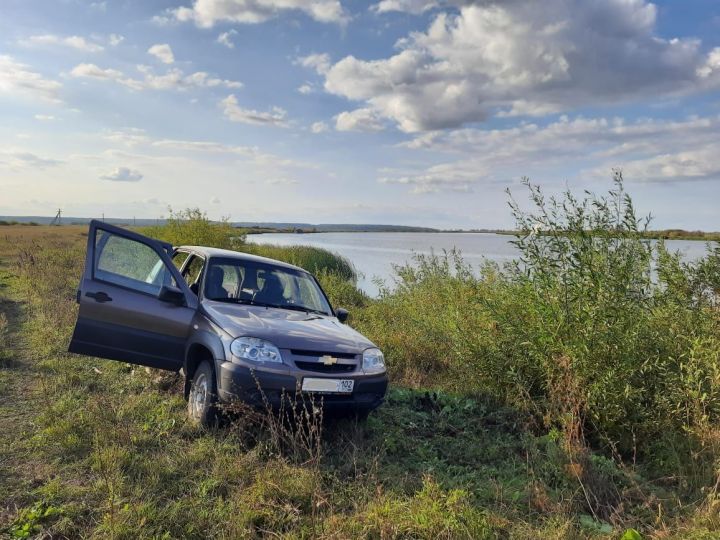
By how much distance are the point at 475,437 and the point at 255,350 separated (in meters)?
2.41

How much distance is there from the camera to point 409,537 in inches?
123

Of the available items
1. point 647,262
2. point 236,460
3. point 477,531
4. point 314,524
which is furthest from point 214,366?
point 647,262

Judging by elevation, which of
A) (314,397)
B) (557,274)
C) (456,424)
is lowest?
(456,424)

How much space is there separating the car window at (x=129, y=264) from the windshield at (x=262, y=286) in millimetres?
507

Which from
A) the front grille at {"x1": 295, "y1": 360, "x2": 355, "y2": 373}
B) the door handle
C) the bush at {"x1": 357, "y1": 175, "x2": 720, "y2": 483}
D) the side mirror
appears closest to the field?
the bush at {"x1": 357, "y1": 175, "x2": 720, "y2": 483}

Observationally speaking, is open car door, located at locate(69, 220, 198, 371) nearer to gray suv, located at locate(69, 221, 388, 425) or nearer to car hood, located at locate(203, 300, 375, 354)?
gray suv, located at locate(69, 221, 388, 425)

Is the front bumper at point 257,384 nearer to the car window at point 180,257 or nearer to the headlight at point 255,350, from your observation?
the headlight at point 255,350

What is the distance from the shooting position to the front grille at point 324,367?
4.41m

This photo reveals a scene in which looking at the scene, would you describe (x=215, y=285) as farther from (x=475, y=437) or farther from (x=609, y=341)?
(x=609, y=341)

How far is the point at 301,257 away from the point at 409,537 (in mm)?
18187

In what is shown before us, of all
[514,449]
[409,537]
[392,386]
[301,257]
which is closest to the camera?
[409,537]

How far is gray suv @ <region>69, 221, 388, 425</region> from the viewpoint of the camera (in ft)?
14.3

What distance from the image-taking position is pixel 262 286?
5.88 meters

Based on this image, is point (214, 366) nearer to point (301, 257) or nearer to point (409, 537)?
point (409, 537)
